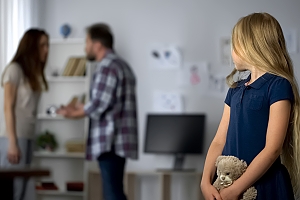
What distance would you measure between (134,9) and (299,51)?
5.01ft

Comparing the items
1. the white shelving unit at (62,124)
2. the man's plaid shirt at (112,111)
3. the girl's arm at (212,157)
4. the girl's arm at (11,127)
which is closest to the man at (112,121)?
the man's plaid shirt at (112,111)

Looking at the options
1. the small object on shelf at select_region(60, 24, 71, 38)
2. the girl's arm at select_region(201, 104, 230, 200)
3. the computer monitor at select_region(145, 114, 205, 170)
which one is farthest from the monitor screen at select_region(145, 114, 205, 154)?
the girl's arm at select_region(201, 104, 230, 200)

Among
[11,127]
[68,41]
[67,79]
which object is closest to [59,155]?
[67,79]

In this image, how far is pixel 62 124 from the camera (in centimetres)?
555

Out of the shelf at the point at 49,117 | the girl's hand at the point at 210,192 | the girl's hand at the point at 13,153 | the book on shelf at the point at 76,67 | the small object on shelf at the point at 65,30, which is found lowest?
the shelf at the point at 49,117

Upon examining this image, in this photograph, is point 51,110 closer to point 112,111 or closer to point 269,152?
point 112,111

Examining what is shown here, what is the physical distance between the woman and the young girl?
181cm

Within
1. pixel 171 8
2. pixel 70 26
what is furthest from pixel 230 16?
pixel 70 26

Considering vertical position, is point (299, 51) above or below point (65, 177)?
above

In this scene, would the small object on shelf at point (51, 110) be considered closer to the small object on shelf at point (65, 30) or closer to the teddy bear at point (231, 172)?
the small object on shelf at point (65, 30)

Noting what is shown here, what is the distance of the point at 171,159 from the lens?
5.55 m

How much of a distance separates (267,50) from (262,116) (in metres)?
0.20

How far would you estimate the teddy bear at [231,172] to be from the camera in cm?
178

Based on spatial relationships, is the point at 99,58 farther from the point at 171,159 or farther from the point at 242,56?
the point at 242,56
